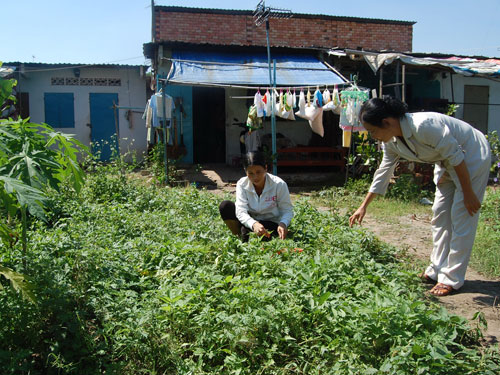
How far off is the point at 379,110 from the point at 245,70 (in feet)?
25.0

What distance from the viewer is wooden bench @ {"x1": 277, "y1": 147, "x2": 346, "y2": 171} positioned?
10.7 metres

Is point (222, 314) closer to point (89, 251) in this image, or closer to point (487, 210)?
point (89, 251)

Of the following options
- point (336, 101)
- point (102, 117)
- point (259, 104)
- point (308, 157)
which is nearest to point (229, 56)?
point (308, 157)

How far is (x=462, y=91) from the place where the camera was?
1369cm

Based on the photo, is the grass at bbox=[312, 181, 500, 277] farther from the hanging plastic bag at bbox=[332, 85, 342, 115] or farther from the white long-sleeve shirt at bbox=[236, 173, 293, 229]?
the hanging plastic bag at bbox=[332, 85, 342, 115]

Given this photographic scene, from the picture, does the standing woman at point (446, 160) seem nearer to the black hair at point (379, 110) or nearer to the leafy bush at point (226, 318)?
the black hair at point (379, 110)

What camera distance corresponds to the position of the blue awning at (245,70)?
9.88 metres

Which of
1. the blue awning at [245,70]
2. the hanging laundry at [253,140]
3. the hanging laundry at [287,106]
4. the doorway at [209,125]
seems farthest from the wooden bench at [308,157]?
the doorway at [209,125]

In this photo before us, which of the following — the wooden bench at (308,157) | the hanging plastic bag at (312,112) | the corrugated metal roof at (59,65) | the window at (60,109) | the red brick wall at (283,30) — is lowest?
the wooden bench at (308,157)

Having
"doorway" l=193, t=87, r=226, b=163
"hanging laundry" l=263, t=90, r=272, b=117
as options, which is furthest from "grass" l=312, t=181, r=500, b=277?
"doorway" l=193, t=87, r=226, b=163

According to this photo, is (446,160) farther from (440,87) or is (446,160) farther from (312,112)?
(440,87)

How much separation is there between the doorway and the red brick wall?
2.96 m

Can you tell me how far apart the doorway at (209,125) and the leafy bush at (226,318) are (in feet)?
33.0

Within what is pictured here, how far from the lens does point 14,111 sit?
13.8m
